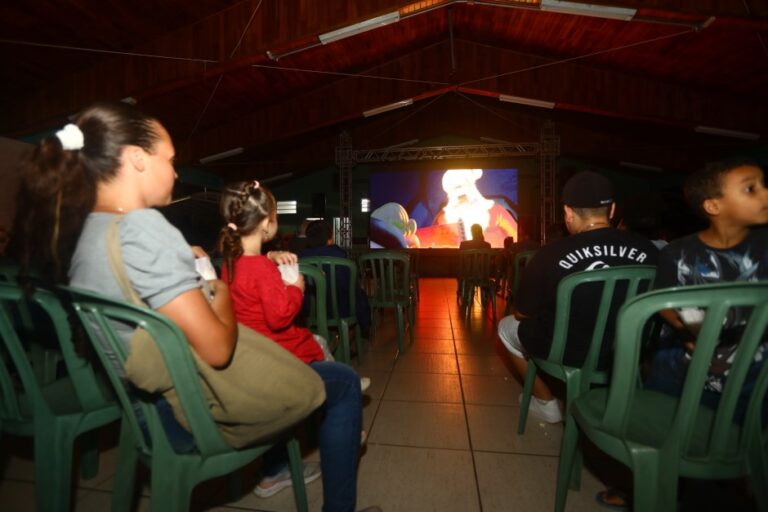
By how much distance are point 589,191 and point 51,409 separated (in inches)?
79.3

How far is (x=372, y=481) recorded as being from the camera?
4.65ft

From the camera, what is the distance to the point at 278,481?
1.40 m

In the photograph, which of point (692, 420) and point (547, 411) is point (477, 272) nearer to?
point (547, 411)

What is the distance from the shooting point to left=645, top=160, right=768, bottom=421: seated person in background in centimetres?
121

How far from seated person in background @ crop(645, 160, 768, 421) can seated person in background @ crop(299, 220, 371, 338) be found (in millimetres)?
1730

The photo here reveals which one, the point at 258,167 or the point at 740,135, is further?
the point at 258,167

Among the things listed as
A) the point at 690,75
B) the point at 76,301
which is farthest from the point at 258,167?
the point at 76,301

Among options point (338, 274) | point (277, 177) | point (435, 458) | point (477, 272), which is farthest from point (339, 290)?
point (277, 177)

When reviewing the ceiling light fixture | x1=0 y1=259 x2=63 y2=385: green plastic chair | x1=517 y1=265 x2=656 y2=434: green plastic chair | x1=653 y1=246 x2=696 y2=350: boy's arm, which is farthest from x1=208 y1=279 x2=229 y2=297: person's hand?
the ceiling light fixture

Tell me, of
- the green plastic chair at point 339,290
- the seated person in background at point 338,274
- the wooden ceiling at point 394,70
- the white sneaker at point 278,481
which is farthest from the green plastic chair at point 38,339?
the wooden ceiling at point 394,70

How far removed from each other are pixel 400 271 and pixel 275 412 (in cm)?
283

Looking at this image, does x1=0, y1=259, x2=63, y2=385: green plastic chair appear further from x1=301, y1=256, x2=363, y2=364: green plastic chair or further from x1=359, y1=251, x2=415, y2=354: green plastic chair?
x1=359, y1=251, x2=415, y2=354: green plastic chair

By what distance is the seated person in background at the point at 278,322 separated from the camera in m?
1.09

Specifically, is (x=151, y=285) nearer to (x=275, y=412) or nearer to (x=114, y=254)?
(x=114, y=254)
